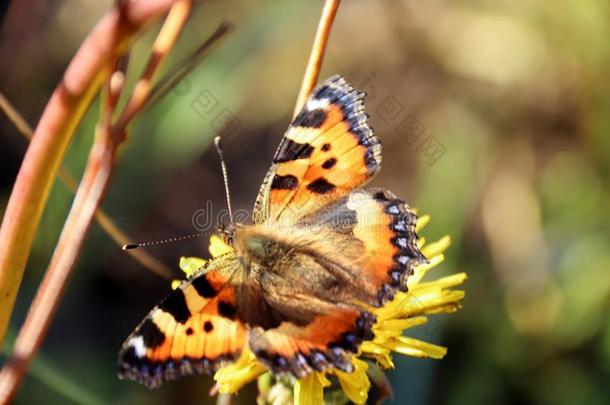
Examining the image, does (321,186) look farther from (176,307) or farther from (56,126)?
(56,126)

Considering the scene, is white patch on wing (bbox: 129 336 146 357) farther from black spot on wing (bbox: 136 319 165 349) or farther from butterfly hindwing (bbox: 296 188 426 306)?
butterfly hindwing (bbox: 296 188 426 306)

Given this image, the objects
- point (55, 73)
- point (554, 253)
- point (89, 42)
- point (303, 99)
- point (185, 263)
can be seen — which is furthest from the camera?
point (55, 73)

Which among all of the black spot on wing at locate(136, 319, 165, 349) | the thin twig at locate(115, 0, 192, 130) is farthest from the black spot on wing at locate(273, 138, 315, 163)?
the thin twig at locate(115, 0, 192, 130)

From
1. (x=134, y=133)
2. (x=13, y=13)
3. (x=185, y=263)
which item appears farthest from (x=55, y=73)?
(x=185, y=263)

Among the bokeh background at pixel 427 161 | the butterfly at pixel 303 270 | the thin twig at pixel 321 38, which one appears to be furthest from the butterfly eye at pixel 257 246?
the bokeh background at pixel 427 161

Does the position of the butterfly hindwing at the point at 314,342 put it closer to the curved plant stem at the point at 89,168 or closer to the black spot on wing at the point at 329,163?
the black spot on wing at the point at 329,163

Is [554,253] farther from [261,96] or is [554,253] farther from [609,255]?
[261,96]
